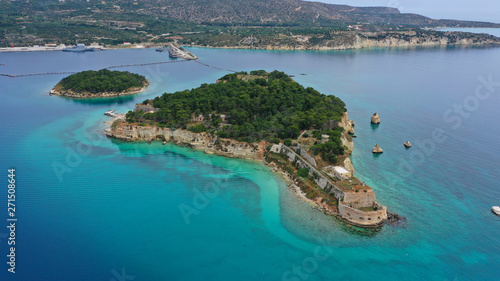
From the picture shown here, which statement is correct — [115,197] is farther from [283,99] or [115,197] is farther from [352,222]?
[283,99]

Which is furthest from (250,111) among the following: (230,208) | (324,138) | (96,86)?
(96,86)

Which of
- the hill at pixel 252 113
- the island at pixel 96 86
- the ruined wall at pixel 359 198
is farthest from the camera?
the island at pixel 96 86

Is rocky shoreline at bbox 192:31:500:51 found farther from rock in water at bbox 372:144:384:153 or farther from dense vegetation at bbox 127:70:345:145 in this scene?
rock in water at bbox 372:144:384:153

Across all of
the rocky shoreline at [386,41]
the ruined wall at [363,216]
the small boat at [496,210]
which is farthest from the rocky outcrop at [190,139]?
the rocky shoreline at [386,41]

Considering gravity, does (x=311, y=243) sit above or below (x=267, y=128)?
below

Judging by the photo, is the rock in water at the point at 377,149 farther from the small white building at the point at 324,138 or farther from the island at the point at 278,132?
the small white building at the point at 324,138

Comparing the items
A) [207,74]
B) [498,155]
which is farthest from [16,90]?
[498,155]

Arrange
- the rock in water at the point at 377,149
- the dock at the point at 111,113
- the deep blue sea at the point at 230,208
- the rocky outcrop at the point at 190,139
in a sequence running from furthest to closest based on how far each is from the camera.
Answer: the dock at the point at 111,113
the rock in water at the point at 377,149
the rocky outcrop at the point at 190,139
the deep blue sea at the point at 230,208
